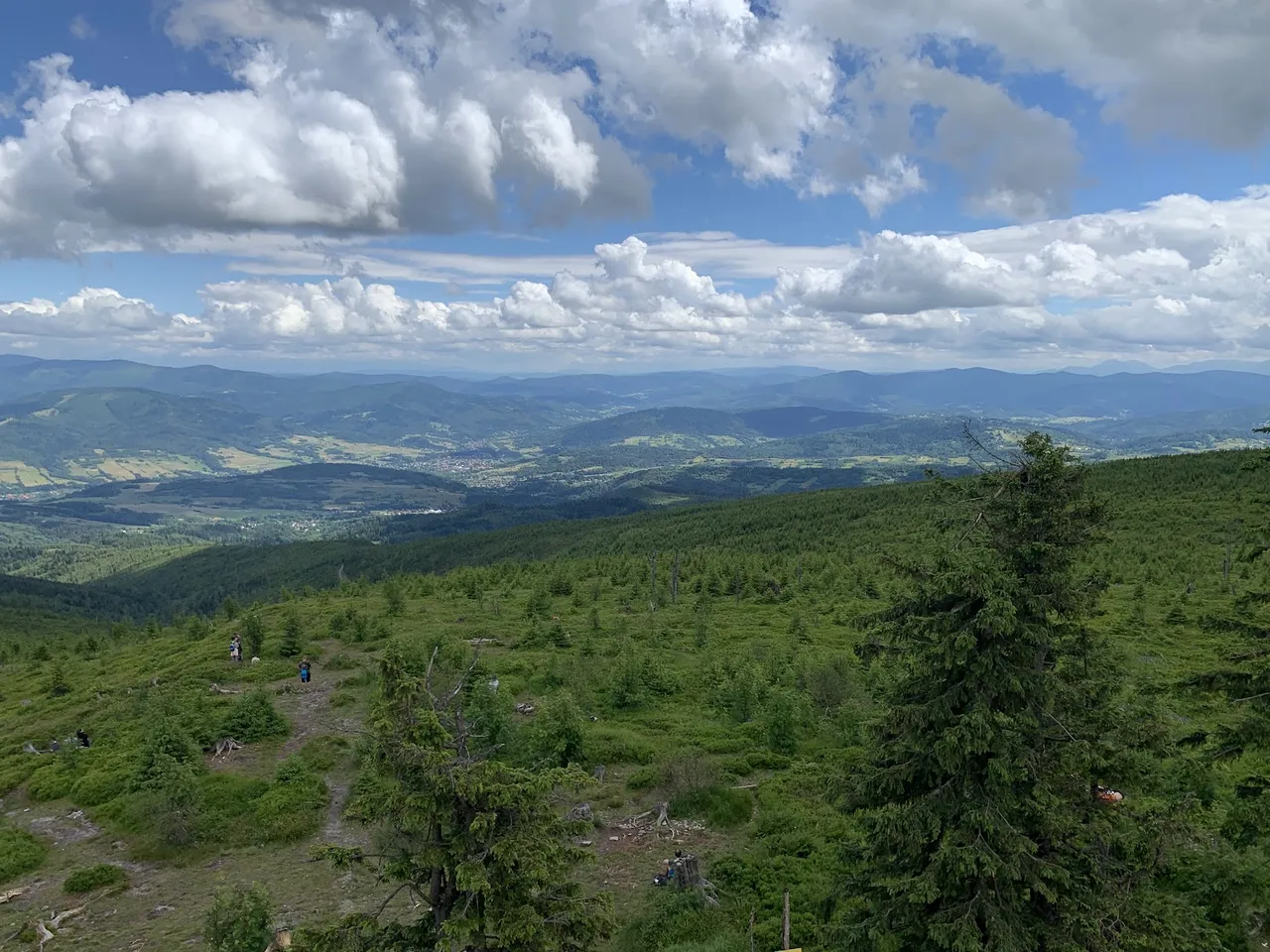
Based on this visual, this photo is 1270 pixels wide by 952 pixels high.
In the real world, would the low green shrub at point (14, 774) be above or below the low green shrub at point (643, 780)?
below

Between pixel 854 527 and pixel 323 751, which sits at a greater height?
pixel 323 751

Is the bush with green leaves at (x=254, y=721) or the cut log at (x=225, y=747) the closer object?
the cut log at (x=225, y=747)

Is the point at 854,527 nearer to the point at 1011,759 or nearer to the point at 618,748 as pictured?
the point at 618,748

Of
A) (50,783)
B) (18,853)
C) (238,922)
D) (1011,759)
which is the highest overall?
(1011,759)

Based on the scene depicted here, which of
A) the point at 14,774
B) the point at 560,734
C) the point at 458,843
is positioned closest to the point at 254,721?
the point at 14,774

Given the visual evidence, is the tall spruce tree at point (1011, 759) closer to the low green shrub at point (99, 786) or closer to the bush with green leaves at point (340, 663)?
the low green shrub at point (99, 786)

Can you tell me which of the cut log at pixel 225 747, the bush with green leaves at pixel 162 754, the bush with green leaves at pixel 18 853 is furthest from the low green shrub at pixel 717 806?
the bush with green leaves at pixel 18 853
